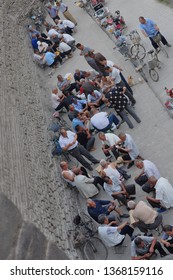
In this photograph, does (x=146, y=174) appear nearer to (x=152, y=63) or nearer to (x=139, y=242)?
(x=139, y=242)

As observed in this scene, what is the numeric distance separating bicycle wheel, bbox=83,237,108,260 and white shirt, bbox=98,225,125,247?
0.47 meters

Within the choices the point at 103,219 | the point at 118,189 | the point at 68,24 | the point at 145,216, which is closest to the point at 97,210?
the point at 103,219

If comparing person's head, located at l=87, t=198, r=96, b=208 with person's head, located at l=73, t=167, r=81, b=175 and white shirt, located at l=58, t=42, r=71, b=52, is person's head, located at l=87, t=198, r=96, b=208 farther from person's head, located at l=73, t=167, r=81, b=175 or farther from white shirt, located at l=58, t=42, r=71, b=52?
white shirt, located at l=58, t=42, r=71, b=52

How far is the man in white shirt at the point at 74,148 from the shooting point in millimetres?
15312

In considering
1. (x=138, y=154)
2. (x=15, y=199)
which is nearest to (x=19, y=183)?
(x=15, y=199)

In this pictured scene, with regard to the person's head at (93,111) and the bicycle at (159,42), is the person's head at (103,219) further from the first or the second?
the bicycle at (159,42)

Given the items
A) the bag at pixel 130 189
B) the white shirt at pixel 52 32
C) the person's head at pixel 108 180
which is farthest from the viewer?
the white shirt at pixel 52 32

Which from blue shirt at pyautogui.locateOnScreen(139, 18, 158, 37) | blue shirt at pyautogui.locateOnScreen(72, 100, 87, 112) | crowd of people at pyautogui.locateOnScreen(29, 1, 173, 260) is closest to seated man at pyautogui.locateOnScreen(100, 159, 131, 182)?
crowd of people at pyautogui.locateOnScreen(29, 1, 173, 260)

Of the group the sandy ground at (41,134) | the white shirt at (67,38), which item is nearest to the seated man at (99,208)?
the sandy ground at (41,134)

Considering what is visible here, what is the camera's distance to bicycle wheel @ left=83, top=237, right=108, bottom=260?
12.8m

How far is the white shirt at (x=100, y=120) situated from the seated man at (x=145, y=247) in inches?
193

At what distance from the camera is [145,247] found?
11594 millimetres

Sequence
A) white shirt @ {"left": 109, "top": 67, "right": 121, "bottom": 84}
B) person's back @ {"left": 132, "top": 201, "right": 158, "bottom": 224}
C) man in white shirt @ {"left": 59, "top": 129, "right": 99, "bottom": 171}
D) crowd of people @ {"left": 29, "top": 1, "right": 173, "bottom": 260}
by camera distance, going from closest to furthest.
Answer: person's back @ {"left": 132, "top": 201, "right": 158, "bottom": 224} < crowd of people @ {"left": 29, "top": 1, "right": 173, "bottom": 260} < man in white shirt @ {"left": 59, "top": 129, "right": 99, "bottom": 171} < white shirt @ {"left": 109, "top": 67, "right": 121, "bottom": 84}

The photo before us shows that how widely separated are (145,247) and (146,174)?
2141mm
